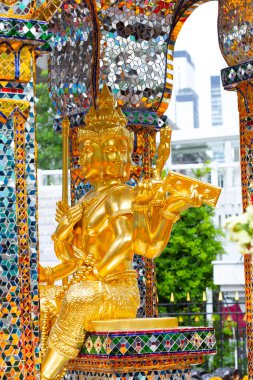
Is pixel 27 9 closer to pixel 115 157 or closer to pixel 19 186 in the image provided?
pixel 19 186

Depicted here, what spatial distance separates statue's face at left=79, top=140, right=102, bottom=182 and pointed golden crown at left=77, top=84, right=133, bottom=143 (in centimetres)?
5

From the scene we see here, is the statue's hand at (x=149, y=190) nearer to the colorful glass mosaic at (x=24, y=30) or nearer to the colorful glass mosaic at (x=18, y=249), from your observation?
the colorful glass mosaic at (x=18, y=249)

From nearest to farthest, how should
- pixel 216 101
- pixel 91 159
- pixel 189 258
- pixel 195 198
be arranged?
pixel 195 198 < pixel 91 159 < pixel 189 258 < pixel 216 101

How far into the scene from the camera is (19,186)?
5.75 metres

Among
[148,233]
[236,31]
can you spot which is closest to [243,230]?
[148,233]

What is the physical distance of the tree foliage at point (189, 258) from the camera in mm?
20891

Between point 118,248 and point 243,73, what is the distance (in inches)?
69.5

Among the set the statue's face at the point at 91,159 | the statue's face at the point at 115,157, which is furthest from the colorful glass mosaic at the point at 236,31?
the statue's face at the point at 91,159

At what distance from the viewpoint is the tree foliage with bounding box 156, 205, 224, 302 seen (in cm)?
2089

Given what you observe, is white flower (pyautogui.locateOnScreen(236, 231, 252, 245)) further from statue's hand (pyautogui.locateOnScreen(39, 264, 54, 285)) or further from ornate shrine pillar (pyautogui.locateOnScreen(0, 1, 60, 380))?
statue's hand (pyautogui.locateOnScreen(39, 264, 54, 285))

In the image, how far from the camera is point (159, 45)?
827 centimetres

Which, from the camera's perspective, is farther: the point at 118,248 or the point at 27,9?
the point at 118,248

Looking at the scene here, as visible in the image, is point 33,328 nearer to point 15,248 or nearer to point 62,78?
point 15,248

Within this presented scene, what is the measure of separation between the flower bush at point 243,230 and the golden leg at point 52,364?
11.6ft
